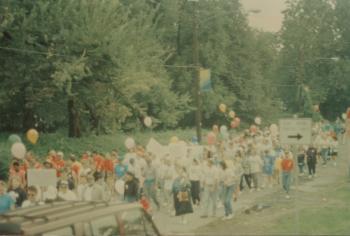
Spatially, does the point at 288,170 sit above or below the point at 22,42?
below

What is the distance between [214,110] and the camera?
58812 millimetres

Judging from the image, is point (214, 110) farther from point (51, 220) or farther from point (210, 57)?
point (51, 220)

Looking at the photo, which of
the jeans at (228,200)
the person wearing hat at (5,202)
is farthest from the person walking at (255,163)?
the person wearing hat at (5,202)

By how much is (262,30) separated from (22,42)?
44.2 metres

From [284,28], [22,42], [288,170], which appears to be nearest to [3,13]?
[22,42]

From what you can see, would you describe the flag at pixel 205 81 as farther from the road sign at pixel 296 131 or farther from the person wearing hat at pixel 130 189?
the road sign at pixel 296 131

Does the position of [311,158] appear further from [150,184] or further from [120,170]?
[150,184]

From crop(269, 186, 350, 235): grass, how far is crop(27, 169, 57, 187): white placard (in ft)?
19.3

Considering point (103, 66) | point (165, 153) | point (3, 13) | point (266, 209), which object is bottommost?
point (266, 209)

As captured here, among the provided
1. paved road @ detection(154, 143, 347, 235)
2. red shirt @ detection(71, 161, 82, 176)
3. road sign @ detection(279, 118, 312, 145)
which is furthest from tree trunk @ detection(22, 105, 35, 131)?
road sign @ detection(279, 118, 312, 145)

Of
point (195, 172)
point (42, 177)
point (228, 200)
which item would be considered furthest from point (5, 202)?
point (195, 172)

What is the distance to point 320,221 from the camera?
1938cm

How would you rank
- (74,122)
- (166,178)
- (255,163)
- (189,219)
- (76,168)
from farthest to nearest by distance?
(74,122) → (255,163) → (76,168) → (166,178) → (189,219)

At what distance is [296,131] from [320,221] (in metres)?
5.40
